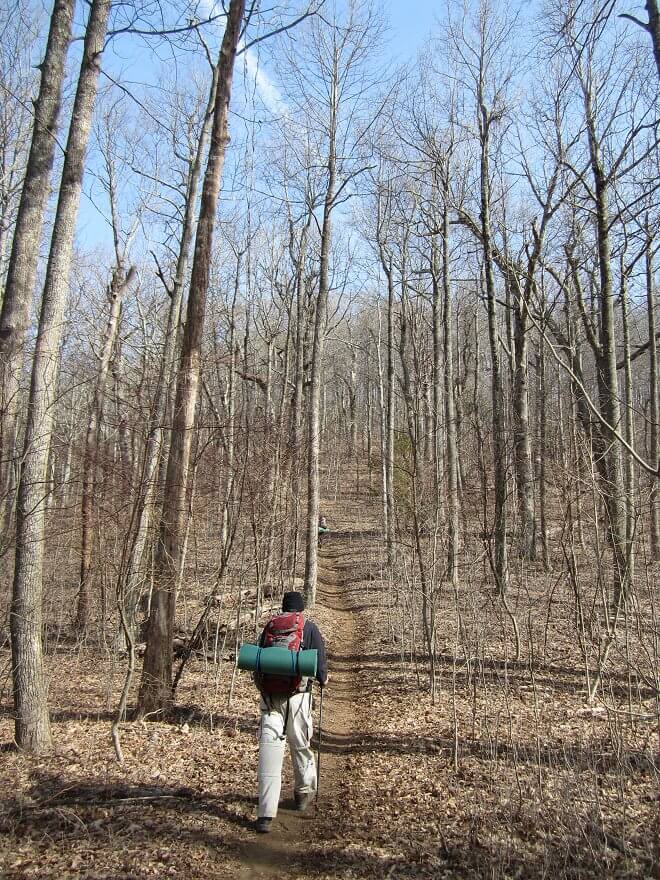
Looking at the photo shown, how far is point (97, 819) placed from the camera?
4.19 metres

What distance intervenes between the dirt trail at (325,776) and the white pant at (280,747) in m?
0.19

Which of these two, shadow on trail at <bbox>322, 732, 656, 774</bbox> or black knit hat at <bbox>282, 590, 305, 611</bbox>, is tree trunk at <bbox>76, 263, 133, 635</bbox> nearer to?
black knit hat at <bbox>282, 590, 305, 611</bbox>

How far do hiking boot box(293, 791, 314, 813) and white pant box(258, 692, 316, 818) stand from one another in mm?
16

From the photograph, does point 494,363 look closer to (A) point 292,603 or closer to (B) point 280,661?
(A) point 292,603

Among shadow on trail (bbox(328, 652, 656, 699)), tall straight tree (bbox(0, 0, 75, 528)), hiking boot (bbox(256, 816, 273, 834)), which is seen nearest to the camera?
hiking boot (bbox(256, 816, 273, 834))

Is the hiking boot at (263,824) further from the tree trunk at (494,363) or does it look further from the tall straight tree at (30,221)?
the tree trunk at (494,363)

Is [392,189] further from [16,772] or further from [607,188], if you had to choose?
[16,772]

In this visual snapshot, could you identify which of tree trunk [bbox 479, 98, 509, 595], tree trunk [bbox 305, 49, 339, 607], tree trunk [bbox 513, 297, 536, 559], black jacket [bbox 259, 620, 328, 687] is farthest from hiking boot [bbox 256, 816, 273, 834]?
tree trunk [bbox 513, 297, 536, 559]

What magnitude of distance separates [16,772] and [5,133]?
13.1 meters

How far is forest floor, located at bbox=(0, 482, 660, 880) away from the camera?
3.68 meters

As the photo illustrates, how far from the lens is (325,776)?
17.1ft

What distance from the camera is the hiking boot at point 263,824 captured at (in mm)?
4121

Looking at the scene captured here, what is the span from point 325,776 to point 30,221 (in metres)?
6.09

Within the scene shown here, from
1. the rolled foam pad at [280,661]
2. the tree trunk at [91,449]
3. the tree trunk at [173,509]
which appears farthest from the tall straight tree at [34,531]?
the rolled foam pad at [280,661]
